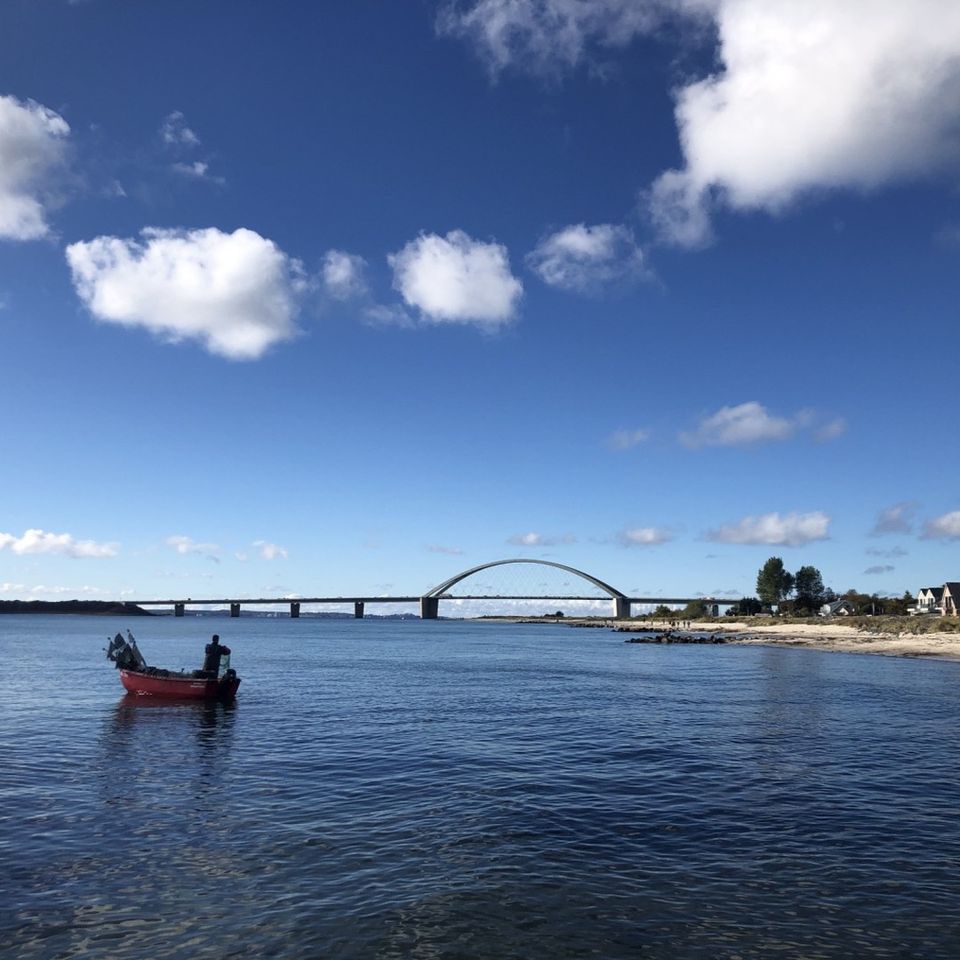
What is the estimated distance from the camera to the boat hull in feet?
134

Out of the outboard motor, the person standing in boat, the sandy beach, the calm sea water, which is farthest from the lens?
the sandy beach

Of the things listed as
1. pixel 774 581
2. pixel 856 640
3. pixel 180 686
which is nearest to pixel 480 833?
pixel 180 686

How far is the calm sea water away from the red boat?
2.41 meters

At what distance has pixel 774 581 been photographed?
632ft

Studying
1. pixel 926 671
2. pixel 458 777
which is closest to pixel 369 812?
pixel 458 777

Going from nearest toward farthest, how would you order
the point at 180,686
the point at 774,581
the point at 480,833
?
the point at 480,833, the point at 180,686, the point at 774,581

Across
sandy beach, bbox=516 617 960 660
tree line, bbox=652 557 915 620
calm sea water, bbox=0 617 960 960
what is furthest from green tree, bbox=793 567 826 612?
calm sea water, bbox=0 617 960 960

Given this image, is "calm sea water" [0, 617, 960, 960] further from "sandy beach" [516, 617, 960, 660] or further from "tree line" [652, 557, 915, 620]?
"tree line" [652, 557, 915, 620]

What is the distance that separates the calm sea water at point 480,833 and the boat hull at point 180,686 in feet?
7.53

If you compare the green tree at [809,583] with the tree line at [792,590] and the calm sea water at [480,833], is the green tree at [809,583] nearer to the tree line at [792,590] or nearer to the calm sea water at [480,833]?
the tree line at [792,590]

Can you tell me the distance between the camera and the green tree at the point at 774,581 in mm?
192500

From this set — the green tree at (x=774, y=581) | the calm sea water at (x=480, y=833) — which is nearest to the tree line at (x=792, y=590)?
the green tree at (x=774, y=581)

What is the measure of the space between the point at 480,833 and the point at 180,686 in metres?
29.9

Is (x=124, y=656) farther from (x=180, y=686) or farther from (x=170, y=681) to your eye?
(x=180, y=686)
